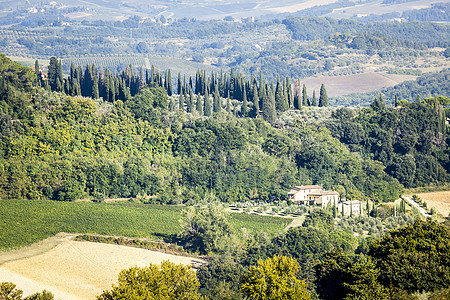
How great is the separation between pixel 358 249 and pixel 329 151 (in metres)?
29.0

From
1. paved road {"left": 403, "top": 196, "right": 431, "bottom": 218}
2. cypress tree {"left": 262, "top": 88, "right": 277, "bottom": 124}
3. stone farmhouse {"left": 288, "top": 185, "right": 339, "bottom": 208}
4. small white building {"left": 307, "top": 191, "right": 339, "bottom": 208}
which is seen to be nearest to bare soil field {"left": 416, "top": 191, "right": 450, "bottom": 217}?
paved road {"left": 403, "top": 196, "right": 431, "bottom": 218}

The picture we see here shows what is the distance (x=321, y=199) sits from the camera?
79438 millimetres

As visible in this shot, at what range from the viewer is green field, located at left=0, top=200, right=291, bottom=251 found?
64562 millimetres

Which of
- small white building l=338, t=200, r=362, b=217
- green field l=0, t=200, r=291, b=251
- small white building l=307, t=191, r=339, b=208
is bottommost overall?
small white building l=338, t=200, r=362, b=217

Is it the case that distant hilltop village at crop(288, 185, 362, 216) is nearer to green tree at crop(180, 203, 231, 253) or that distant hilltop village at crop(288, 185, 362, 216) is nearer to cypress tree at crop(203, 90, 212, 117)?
green tree at crop(180, 203, 231, 253)

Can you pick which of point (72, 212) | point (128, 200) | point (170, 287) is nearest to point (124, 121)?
point (128, 200)

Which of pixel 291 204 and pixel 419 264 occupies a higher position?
pixel 419 264

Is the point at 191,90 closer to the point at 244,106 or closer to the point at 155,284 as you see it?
the point at 244,106

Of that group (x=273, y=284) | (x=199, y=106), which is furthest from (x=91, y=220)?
(x=273, y=284)

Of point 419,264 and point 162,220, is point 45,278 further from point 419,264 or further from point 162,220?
point 419,264

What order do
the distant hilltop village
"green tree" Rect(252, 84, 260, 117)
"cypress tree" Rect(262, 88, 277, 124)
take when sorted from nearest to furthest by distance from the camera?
the distant hilltop village, "cypress tree" Rect(262, 88, 277, 124), "green tree" Rect(252, 84, 260, 117)

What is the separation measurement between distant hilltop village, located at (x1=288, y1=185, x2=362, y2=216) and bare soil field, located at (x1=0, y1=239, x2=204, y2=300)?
76.7ft

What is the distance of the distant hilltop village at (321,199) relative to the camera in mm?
78188

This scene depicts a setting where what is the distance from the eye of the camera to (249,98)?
106m
